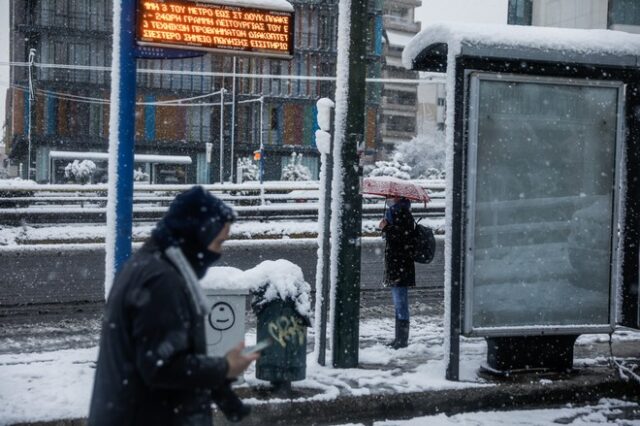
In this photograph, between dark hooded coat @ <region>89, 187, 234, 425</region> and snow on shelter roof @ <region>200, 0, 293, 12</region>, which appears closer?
dark hooded coat @ <region>89, 187, 234, 425</region>

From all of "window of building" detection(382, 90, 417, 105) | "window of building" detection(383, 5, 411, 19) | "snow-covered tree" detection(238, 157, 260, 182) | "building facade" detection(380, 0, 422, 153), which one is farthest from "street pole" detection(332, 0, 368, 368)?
"window of building" detection(383, 5, 411, 19)

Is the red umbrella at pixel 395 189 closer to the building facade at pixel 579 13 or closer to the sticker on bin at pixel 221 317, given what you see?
the sticker on bin at pixel 221 317

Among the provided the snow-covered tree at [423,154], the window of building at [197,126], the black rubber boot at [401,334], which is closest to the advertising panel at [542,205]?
the black rubber boot at [401,334]

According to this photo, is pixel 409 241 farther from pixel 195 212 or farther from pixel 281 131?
pixel 281 131

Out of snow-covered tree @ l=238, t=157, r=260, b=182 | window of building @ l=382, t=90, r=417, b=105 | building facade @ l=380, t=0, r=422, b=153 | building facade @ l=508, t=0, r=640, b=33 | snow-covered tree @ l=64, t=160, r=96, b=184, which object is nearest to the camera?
building facade @ l=508, t=0, r=640, b=33

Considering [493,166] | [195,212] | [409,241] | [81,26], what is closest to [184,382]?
[195,212]

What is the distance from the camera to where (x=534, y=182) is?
687 centimetres

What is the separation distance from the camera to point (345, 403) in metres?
5.94

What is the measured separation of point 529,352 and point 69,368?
157 inches

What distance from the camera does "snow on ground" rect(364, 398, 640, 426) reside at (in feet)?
19.6

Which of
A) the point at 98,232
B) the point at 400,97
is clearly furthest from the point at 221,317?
the point at 400,97

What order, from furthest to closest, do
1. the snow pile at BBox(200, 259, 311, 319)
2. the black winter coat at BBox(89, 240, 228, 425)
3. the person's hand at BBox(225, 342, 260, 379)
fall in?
1. the snow pile at BBox(200, 259, 311, 319)
2. the person's hand at BBox(225, 342, 260, 379)
3. the black winter coat at BBox(89, 240, 228, 425)

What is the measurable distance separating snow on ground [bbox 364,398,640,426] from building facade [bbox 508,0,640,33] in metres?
5.94

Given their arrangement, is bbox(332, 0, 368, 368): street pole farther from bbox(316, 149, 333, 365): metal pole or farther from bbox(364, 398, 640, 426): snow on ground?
bbox(364, 398, 640, 426): snow on ground
